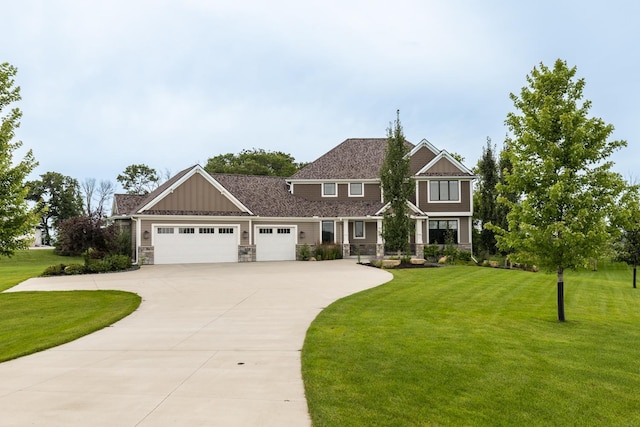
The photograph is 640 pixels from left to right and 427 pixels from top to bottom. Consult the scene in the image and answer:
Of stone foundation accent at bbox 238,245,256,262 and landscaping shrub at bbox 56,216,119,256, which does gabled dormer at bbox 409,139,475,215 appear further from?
landscaping shrub at bbox 56,216,119,256

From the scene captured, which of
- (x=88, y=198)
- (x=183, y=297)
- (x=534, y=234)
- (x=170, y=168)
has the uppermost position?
(x=170, y=168)

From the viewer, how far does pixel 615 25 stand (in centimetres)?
1537

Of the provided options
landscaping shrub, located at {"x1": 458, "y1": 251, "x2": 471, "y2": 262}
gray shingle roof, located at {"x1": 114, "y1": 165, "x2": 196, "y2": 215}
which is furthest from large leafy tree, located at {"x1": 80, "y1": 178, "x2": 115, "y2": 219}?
landscaping shrub, located at {"x1": 458, "y1": 251, "x2": 471, "y2": 262}

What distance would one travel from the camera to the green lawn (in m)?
7.90

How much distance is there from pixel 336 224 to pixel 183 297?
17812mm

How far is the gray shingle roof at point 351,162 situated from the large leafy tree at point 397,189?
6.31 metres

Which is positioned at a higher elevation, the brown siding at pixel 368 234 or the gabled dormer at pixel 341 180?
the gabled dormer at pixel 341 180

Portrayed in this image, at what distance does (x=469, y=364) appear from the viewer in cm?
613

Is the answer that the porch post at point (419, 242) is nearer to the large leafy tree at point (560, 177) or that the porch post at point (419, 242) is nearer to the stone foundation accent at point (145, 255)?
the stone foundation accent at point (145, 255)

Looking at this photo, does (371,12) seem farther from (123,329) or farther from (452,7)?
(123,329)

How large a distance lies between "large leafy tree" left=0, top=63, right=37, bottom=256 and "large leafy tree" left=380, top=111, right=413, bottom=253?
17.5m

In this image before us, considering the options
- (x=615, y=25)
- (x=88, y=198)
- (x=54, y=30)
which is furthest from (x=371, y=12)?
(x=88, y=198)

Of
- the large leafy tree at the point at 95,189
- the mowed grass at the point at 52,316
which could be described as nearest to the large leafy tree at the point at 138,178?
the large leafy tree at the point at 95,189

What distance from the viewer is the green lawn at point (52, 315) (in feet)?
25.9
